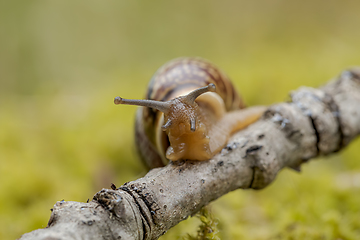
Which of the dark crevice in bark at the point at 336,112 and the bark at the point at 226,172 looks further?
the dark crevice in bark at the point at 336,112

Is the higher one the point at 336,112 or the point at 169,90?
the point at 169,90

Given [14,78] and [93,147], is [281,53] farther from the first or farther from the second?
[14,78]

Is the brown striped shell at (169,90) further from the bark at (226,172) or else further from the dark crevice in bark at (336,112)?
the dark crevice in bark at (336,112)

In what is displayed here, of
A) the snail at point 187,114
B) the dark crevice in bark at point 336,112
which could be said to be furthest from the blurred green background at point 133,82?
the snail at point 187,114

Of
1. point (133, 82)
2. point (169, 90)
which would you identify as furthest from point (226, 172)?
point (133, 82)

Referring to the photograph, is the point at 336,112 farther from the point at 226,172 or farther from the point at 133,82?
the point at 133,82

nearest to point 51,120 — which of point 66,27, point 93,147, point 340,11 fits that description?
point 93,147

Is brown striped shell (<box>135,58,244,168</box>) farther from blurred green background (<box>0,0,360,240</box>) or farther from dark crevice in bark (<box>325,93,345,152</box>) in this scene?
dark crevice in bark (<box>325,93,345,152</box>)
